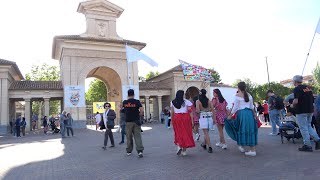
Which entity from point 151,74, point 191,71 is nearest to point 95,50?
point 191,71

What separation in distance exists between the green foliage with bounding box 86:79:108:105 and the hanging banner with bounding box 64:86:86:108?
Result: 109ft

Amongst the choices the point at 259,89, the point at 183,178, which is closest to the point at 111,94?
the point at 183,178

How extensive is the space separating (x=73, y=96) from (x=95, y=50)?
555cm

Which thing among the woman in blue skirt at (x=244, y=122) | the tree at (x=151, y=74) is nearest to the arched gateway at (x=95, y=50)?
the woman in blue skirt at (x=244, y=122)

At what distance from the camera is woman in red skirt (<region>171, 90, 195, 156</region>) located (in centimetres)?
807

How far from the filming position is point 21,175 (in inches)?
258

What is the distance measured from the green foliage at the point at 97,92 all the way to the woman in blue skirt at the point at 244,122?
2238 inches

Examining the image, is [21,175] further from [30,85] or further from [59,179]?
[30,85]

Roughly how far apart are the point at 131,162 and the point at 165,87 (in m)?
32.0

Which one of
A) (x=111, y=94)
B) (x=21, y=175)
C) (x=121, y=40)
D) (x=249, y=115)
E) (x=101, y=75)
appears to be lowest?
(x=21, y=175)

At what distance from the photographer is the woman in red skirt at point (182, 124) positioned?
26.5ft

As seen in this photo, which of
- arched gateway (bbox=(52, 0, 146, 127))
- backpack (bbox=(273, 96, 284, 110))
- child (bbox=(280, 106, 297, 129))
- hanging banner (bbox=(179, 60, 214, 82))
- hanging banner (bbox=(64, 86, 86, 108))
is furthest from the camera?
arched gateway (bbox=(52, 0, 146, 127))

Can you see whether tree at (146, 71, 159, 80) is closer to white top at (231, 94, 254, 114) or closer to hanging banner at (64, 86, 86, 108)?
hanging banner at (64, 86, 86, 108)

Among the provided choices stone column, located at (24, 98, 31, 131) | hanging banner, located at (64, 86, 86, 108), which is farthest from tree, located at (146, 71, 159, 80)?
stone column, located at (24, 98, 31, 131)
